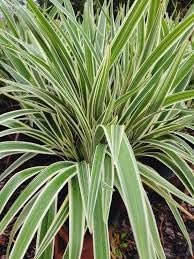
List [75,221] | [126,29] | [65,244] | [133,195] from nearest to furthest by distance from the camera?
1. [133,195]
2. [75,221]
3. [126,29]
4. [65,244]

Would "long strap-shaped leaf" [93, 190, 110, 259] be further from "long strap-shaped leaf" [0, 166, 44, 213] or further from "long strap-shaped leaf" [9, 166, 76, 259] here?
"long strap-shaped leaf" [0, 166, 44, 213]

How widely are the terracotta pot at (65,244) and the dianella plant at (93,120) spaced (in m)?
0.13

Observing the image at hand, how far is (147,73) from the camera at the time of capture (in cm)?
125

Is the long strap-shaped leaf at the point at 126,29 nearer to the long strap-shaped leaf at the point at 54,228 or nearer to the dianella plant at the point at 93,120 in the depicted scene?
the dianella plant at the point at 93,120

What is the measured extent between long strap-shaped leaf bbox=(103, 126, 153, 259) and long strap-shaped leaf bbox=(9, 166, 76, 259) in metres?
0.18

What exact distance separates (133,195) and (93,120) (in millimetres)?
388

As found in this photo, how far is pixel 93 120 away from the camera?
49.0 inches

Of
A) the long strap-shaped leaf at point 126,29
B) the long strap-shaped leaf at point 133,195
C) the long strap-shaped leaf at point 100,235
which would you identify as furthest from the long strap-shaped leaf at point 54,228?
the long strap-shaped leaf at point 126,29

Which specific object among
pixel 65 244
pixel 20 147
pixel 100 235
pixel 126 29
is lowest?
pixel 100 235

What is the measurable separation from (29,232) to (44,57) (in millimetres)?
539

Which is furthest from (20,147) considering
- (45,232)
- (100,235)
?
(100,235)

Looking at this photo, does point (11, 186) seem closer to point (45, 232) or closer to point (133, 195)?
point (45, 232)

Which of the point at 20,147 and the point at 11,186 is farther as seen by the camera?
the point at 20,147

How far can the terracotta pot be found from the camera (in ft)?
4.19
